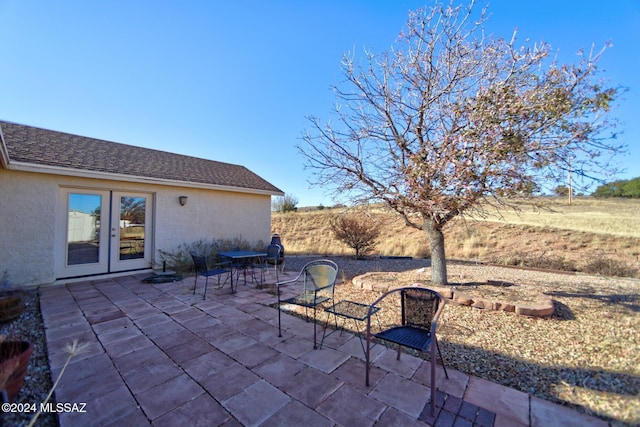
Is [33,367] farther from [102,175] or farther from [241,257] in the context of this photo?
[102,175]

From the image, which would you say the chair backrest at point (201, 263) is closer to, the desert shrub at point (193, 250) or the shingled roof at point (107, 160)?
the desert shrub at point (193, 250)

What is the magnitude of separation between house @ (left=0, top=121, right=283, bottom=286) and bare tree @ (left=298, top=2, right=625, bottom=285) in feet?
15.2

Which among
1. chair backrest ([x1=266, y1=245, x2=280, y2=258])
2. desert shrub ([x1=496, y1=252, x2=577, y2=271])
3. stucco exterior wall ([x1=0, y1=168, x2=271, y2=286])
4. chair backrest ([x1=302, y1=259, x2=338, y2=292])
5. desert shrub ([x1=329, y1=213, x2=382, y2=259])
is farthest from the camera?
desert shrub ([x1=329, y1=213, x2=382, y2=259])

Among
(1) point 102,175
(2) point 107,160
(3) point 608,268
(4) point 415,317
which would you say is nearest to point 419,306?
(4) point 415,317

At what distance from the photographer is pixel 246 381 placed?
2.41 meters

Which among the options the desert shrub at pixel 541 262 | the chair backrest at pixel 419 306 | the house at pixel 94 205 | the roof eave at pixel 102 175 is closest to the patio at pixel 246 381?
the chair backrest at pixel 419 306

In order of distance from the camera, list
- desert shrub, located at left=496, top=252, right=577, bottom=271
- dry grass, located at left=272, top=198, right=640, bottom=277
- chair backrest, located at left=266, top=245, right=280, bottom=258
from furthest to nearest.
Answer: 1. dry grass, located at left=272, top=198, right=640, bottom=277
2. desert shrub, located at left=496, top=252, right=577, bottom=271
3. chair backrest, located at left=266, top=245, right=280, bottom=258

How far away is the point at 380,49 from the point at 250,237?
738cm

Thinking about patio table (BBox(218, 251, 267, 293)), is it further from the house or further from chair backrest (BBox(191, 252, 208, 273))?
the house

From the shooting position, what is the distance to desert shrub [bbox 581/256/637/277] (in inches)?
292

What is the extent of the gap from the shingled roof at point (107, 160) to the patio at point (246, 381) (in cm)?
358

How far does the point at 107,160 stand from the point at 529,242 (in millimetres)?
17450

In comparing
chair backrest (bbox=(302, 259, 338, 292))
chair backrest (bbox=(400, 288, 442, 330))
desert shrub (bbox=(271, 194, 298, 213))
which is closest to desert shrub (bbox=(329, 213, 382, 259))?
chair backrest (bbox=(302, 259, 338, 292))

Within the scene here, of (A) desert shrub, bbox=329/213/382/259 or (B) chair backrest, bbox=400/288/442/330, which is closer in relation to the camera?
(B) chair backrest, bbox=400/288/442/330
